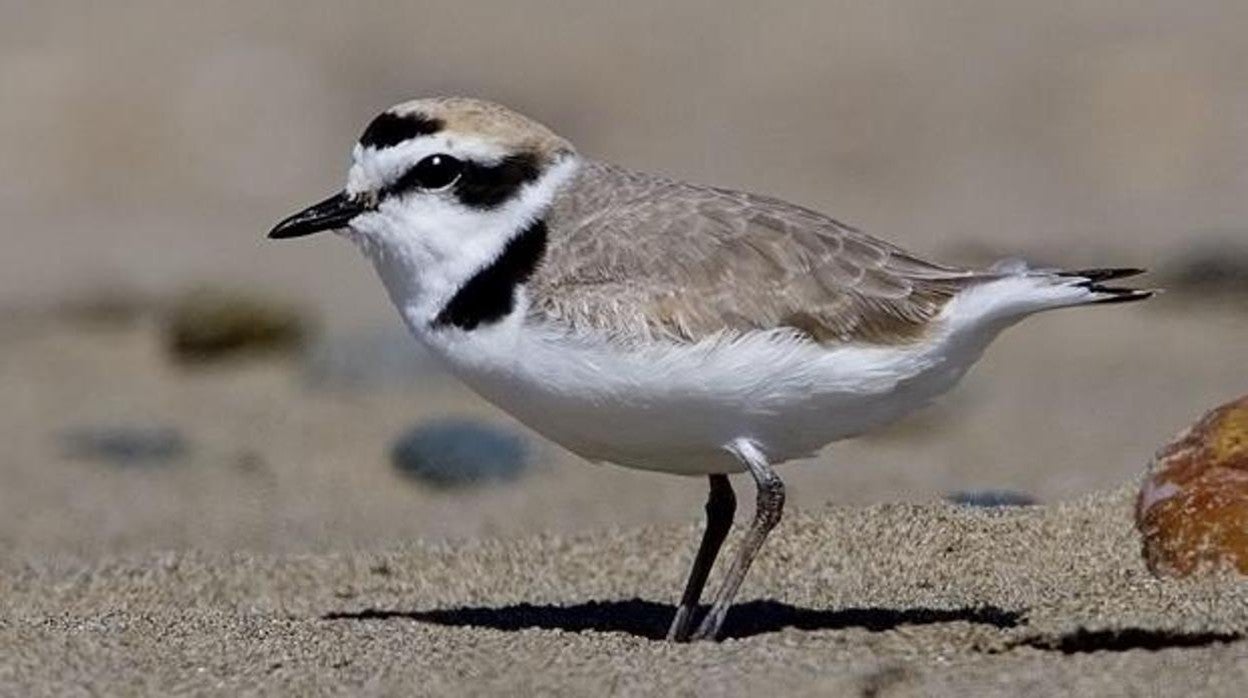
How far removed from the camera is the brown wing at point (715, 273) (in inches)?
189

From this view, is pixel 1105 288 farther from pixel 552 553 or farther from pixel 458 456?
pixel 458 456

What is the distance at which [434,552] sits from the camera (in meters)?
6.32

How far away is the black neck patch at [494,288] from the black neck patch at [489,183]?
0.34 ft

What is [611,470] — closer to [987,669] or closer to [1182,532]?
[1182,532]

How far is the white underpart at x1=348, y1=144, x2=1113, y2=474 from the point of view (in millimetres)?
4719

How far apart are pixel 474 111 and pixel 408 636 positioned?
1.10 m

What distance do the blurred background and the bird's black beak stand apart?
6.50 feet

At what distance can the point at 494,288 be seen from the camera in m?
4.87

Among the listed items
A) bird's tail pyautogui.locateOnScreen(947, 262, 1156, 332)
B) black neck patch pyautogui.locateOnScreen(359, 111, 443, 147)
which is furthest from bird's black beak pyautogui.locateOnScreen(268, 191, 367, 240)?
bird's tail pyautogui.locateOnScreen(947, 262, 1156, 332)

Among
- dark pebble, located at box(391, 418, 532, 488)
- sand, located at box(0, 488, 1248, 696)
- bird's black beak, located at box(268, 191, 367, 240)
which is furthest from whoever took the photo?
dark pebble, located at box(391, 418, 532, 488)

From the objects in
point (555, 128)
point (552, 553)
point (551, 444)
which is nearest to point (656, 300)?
point (552, 553)

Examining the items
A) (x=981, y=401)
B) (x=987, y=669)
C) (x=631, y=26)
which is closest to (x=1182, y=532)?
(x=987, y=669)

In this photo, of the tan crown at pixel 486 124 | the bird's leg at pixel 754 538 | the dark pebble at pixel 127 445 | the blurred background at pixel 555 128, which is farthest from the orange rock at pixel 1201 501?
the dark pebble at pixel 127 445

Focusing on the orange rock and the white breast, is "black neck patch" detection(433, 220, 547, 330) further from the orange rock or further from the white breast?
the orange rock
